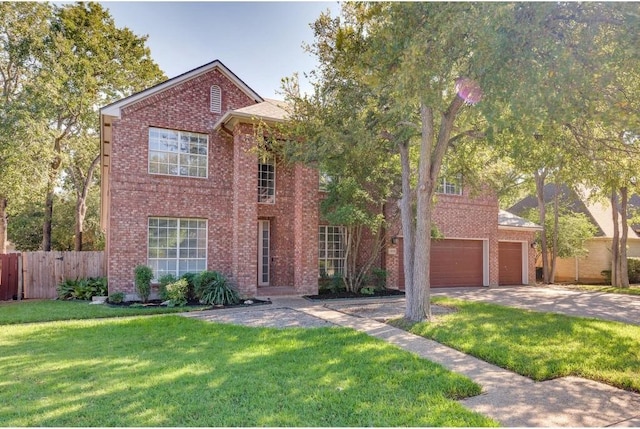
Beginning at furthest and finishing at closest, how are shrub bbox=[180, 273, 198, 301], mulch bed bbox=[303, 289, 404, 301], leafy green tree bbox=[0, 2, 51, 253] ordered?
leafy green tree bbox=[0, 2, 51, 253] < mulch bed bbox=[303, 289, 404, 301] < shrub bbox=[180, 273, 198, 301]

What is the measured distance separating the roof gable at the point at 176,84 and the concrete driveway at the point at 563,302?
33.5 ft

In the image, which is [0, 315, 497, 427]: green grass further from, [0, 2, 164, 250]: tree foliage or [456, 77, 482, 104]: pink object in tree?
[0, 2, 164, 250]: tree foliage

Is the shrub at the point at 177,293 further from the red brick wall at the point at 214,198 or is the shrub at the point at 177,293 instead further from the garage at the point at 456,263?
the garage at the point at 456,263

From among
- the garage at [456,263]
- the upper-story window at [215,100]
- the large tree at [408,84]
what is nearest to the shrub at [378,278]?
the garage at [456,263]

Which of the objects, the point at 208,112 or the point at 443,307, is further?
the point at 208,112

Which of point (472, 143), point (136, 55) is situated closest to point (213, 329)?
point (472, 143)

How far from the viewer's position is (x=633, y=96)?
23.2 feet

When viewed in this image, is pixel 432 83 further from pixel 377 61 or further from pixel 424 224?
pixel 424 224

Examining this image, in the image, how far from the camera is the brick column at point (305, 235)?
13.5 meters

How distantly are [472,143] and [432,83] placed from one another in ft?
18.9

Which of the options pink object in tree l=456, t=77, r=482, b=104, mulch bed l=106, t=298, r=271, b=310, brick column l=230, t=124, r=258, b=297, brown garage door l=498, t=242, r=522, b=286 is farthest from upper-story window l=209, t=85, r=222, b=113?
brown garage door l=498, t=242, r=522, b=286

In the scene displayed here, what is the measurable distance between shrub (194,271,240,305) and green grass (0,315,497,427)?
3883 mm

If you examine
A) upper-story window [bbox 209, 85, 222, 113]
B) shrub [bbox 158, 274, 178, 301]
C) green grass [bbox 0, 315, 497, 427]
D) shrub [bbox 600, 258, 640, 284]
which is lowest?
shrub [bbox 600, 258, 640, 284]

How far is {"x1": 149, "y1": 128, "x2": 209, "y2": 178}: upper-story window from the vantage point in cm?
1277
